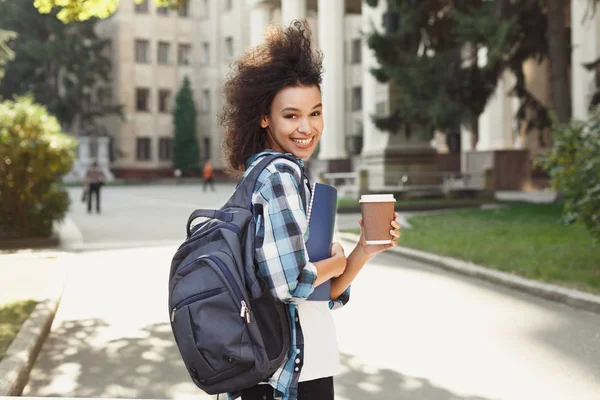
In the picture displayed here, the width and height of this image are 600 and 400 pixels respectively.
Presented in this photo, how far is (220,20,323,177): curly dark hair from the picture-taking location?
2627 millimetres

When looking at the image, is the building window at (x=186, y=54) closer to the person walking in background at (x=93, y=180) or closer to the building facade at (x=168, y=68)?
the building facade at (x=168, y=68)

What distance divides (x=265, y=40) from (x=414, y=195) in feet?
86.4

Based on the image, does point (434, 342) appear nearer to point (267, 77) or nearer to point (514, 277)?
point (514, 277)

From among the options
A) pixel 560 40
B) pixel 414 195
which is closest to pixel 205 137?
pixel 414 195

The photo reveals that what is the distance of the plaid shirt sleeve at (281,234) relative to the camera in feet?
7.77

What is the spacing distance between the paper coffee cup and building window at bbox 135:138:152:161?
69.2 meters

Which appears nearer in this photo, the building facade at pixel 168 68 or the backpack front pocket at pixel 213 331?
the backpack front pocket at pixel 213 331

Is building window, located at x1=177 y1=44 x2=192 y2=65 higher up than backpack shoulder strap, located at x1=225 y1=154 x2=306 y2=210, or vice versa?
building window, located at x1=177 y1=44 x2=192 y2=65

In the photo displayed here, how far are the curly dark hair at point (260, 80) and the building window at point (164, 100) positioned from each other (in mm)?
70751

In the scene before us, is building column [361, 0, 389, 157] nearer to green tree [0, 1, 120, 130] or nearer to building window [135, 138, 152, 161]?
green tree [0, 1, 120, 130]

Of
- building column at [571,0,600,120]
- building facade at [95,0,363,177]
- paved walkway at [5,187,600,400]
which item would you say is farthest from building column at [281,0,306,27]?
paved walkway at [5,187,600,400]

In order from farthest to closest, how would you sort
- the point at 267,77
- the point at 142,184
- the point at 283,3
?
the point at 142,184 → the point at 283,3 → the point at 267,77

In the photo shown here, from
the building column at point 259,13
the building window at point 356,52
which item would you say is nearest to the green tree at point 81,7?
the building column at point 259,13

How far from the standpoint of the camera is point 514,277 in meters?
10.5
